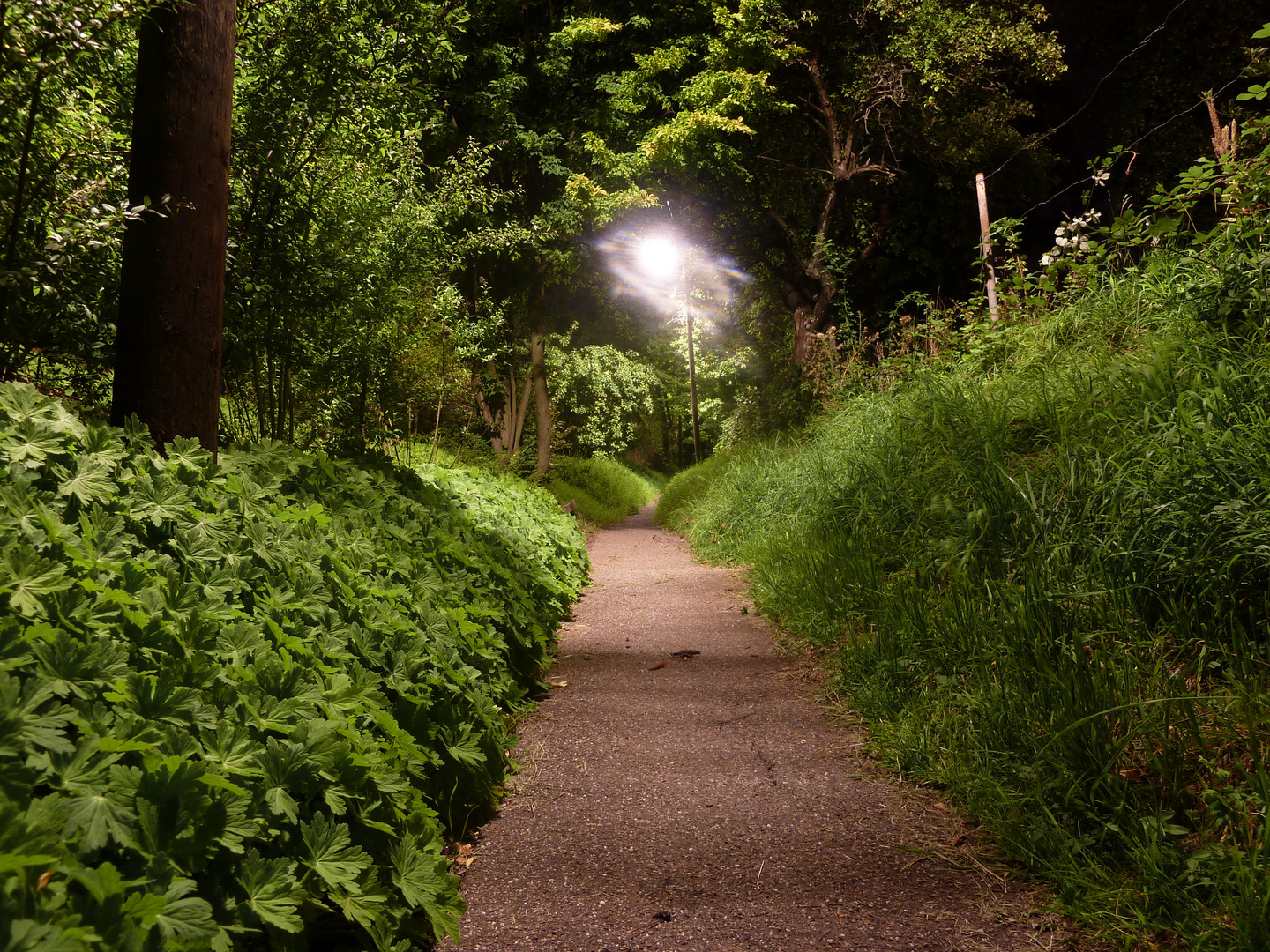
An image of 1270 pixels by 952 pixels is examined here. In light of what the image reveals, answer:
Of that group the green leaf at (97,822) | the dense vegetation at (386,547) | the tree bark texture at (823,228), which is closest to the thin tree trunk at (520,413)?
the tree bark texture at (823,228)

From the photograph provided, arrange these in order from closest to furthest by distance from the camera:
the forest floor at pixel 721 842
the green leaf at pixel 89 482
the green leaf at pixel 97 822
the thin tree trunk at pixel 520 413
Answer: the green leaf at pixel 97 822, the green leaf at pixel 89 482, the forest floor at pixel 721 842, the thin tree trunk at pixel 520 413

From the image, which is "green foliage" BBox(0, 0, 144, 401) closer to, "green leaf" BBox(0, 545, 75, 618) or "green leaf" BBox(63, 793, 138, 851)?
"green leaf" BBox(0, 545, 75, 618)

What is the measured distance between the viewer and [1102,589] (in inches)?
109

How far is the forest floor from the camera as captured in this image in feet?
6.98

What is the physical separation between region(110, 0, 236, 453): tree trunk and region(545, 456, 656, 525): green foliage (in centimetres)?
1105

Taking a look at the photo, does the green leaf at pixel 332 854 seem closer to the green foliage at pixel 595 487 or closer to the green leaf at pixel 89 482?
the green leaf at pixel 89 482

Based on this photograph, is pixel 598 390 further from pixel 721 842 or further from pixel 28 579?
pixel 28 579

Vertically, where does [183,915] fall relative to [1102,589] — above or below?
below

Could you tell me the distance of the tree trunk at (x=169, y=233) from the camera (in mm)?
3061

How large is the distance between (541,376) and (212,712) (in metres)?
14.3

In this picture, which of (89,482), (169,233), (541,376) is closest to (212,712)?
(89,482)

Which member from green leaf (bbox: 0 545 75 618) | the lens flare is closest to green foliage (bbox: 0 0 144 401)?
green leaf (bbox: 0 545 75 618)

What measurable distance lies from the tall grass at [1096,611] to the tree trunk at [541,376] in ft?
37.7

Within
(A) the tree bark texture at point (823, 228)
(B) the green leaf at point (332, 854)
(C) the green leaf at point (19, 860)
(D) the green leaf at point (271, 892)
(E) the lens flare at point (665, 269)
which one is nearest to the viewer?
(C) the green leaf at point (19, 860)
